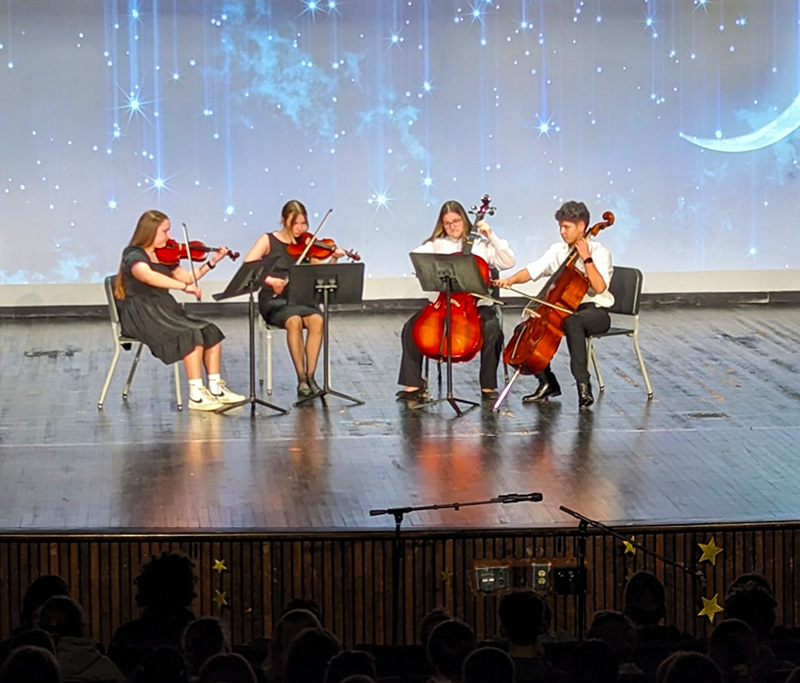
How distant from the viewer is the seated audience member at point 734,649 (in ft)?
12.8

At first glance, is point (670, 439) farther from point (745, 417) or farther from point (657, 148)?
point (657, 148)

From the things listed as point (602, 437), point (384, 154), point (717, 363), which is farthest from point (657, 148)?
point (602, 437)

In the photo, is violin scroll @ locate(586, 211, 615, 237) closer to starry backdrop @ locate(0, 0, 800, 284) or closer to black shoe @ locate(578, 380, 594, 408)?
black shoe @ locate(578, 380, 594, 408)

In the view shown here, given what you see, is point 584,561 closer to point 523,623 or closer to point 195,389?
point 523,623

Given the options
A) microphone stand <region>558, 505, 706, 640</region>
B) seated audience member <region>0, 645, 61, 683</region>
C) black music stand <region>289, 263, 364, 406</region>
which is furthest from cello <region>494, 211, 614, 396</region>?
seated audience member <region>0, 645, 61, 683</region>

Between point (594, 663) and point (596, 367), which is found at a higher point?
point (596, 367)

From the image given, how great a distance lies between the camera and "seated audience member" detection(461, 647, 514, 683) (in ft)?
11.8

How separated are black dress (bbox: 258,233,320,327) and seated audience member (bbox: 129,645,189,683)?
13.4 ft

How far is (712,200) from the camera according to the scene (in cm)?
1095

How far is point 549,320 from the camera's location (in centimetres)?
739

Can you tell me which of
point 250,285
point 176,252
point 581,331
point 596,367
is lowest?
point 596,367

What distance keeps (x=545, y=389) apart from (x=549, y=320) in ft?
1.33

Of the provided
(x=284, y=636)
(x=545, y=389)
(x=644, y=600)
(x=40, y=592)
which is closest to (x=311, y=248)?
(x=545, y=389)

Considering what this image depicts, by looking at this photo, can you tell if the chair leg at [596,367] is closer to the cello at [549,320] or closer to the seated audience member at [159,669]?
the cello at [549,320]
